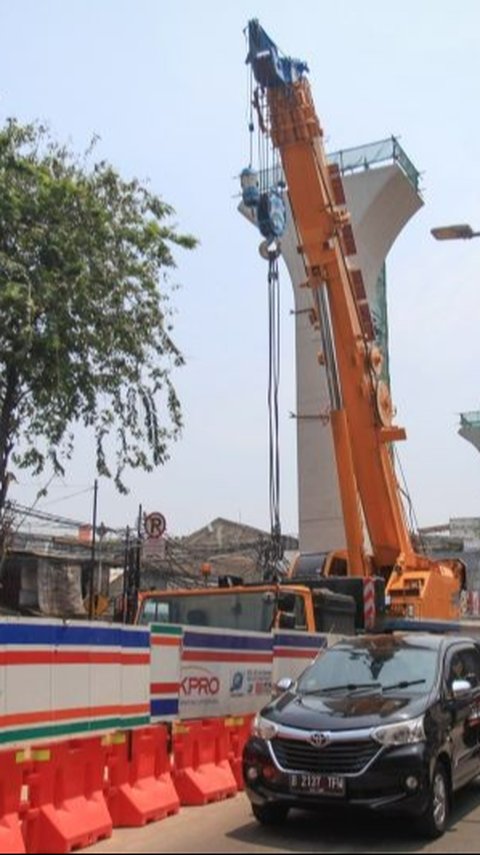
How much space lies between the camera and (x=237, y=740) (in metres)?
11.2

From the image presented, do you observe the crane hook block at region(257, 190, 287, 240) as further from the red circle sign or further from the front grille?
the front grille

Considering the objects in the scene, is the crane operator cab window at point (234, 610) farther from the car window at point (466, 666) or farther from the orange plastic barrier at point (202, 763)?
the car window at point (466, 666)

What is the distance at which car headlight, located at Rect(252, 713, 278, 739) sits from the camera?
27.6ft

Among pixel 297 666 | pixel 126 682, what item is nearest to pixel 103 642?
pixel 126 682

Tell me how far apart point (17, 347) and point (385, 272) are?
30170 millimetres

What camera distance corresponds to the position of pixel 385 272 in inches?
1786

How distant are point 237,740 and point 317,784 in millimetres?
3466

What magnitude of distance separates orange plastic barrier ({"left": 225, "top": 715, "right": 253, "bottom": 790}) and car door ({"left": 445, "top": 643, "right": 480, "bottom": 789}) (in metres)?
2.62

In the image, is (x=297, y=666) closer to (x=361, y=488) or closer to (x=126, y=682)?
(x=126, y=682)

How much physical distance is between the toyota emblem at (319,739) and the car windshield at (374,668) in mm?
1094

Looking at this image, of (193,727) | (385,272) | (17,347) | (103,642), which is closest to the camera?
(103,642)

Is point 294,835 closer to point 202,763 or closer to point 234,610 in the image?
point 202,763

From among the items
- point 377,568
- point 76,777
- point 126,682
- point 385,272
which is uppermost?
point 385,272

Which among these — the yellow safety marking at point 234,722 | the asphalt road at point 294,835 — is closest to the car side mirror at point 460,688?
the asphalt road at point 294,835
